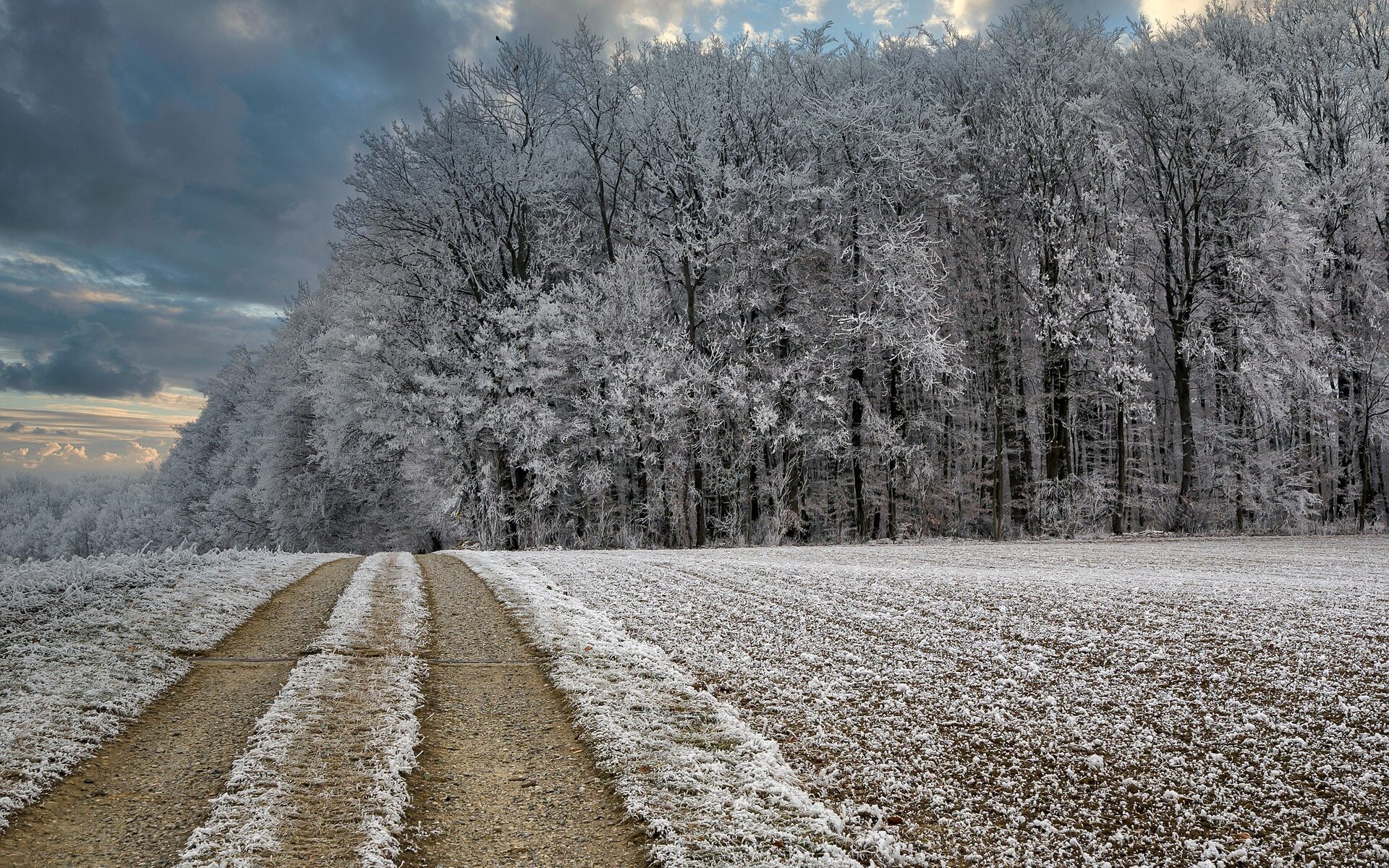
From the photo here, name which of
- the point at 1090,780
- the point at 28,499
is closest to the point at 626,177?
the point at 1090,780

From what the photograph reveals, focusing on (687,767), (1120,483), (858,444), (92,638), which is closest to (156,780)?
(687,767)

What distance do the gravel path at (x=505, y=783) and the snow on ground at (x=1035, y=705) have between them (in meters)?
0.23

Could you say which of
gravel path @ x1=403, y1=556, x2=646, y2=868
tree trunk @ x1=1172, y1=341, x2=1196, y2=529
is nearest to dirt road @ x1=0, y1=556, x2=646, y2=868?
gravel path @ x1=403, y1=556, x2=646, y2=868

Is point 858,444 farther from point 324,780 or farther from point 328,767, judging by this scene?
point 324,780

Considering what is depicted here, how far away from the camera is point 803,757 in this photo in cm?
434

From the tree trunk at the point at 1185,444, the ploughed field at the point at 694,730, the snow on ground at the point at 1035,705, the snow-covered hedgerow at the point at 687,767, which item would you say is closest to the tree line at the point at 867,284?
the tree trunk at the point at 1185,444

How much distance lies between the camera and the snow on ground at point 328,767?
3.36m

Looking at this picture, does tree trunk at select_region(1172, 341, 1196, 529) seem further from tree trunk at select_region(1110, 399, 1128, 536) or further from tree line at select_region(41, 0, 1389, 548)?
tree trunk at select_region(1110, 399, 1128, 536)

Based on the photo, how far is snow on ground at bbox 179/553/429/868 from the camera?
3.36 m

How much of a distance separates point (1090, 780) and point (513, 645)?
16.5 ft

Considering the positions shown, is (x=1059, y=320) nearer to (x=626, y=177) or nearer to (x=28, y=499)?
(x=626, y=177)

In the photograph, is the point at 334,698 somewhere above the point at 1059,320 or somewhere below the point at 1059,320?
below

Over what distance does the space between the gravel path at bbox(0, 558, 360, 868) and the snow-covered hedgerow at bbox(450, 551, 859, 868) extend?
2122 millimetres

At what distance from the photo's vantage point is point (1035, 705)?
16.8 ft
